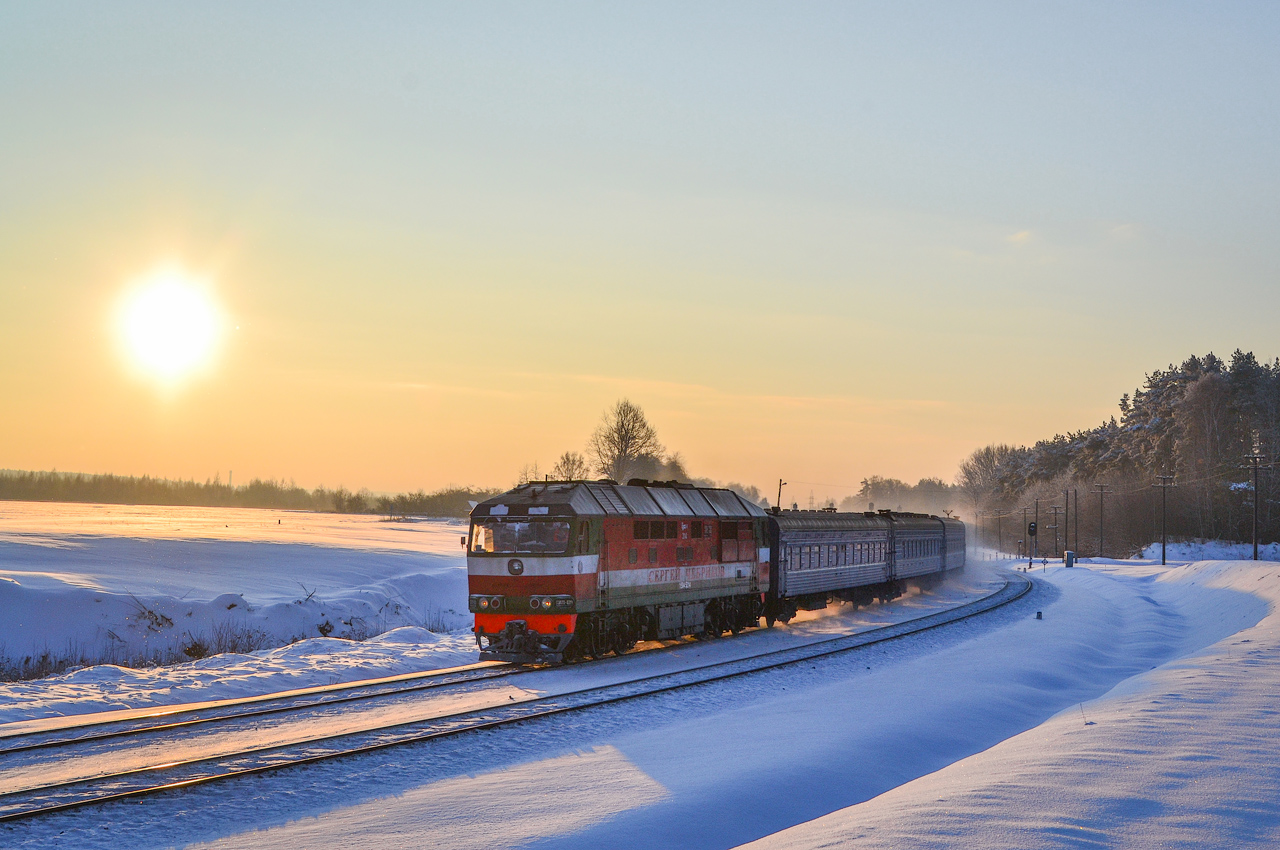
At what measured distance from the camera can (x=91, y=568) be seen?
121 feet

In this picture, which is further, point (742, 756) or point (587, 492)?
point (587, 492)

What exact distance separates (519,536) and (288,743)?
8.45 m

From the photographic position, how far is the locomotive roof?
2066 centimetres

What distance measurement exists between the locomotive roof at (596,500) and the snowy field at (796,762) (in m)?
3.41

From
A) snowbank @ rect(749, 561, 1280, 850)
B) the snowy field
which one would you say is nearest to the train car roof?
the snowy field

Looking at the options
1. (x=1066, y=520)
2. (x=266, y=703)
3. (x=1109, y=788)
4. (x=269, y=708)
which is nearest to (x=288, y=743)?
(x=269, y=708)

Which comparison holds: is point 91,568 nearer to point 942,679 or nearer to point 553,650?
point 553,650

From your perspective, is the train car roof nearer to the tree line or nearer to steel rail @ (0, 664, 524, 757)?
steel rail @ (0, 664, 524, 757)

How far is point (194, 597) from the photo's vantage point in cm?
3086

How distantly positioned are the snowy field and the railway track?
32 centimetres

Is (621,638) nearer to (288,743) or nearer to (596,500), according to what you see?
(596,500)

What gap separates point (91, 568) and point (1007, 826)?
3754 cm

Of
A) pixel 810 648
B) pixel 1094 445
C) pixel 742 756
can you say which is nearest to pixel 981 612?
pixel 810 648

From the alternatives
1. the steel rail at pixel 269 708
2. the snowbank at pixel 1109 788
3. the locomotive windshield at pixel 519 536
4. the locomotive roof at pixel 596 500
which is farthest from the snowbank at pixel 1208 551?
the steel rail at pixel 269 708
